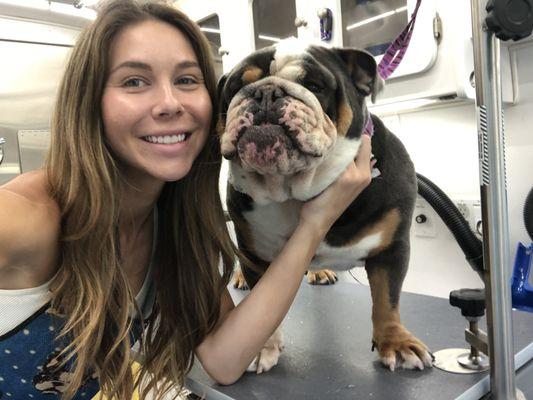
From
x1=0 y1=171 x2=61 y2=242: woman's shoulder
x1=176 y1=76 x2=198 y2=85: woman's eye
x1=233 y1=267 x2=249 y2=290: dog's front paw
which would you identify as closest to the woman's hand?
x1=176 y1=76 x2=198 y2=85: woman's eye

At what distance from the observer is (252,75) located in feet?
2.93

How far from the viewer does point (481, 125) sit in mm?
663

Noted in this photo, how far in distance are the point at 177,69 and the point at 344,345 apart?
2.23 feet

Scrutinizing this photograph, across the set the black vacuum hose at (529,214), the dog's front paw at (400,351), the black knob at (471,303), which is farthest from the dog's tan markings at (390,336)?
the black vacuum hose at (529,214)

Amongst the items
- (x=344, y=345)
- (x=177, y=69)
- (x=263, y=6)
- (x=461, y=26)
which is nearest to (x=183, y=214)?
(x=177, y=69)

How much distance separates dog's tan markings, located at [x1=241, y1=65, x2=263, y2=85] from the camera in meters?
0.89

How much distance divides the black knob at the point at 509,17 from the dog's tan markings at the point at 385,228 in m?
0.44

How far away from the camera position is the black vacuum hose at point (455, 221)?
5.06 ft

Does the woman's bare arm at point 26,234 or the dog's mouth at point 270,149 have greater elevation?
the dog's mouth at point 270,149

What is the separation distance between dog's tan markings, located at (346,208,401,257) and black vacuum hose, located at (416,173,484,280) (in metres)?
0.67

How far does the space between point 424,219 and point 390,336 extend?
0.97m

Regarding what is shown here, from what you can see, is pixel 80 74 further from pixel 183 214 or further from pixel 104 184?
pixel 183 214

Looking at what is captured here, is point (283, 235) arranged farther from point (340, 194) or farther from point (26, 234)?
point (26, 234)

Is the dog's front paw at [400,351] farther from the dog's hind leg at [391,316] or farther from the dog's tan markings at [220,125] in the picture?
the dog's tan markings at [220,125]
